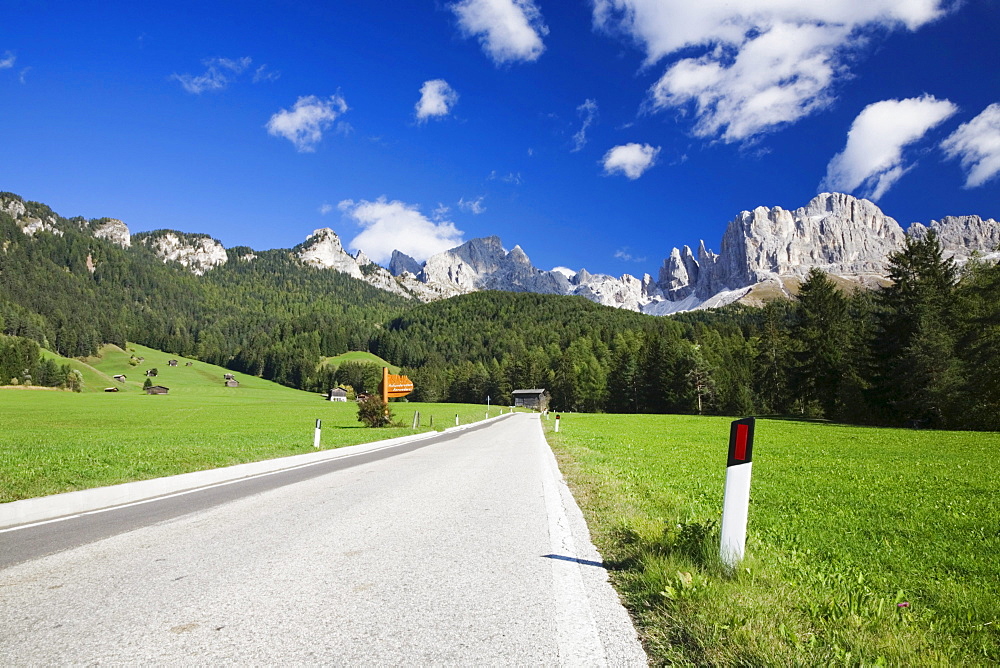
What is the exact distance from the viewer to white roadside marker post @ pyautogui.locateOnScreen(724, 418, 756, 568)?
4496mm

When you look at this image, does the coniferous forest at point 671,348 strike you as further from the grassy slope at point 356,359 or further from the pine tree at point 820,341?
the grassy slope at point 356,359

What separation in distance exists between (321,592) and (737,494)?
3.55m

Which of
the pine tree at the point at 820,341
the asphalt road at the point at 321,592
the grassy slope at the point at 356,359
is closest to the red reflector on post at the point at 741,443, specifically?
the asphalt road at the point at 321,592

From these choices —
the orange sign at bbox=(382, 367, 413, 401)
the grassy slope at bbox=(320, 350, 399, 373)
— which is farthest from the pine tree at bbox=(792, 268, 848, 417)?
the grassy slope at bbox=(320, 350, 399, 373)

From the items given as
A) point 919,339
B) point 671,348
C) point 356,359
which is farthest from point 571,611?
point 356,359

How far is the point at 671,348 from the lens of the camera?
91.8 m

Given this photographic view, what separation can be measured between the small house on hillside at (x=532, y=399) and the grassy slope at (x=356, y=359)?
56.8m

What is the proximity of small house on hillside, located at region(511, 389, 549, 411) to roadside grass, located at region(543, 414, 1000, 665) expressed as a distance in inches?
4118

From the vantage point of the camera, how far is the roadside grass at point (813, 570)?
3178mm

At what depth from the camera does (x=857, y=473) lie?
1273 centimetres

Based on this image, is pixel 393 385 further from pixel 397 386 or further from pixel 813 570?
pixel 813 570

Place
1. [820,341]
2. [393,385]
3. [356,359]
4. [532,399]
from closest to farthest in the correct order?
[393,385] < [820,341] < [532,399] < [356,359]

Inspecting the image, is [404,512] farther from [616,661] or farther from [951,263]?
[951,263]

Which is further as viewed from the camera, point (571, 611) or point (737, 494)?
point (737, 494)
